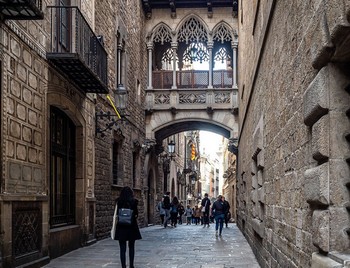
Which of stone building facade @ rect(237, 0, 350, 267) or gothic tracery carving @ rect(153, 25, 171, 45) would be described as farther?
gothic tracery carving @ rect(153, 25, 171, 45)

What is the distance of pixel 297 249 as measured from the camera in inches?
198

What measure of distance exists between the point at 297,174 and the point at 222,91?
21.3 m

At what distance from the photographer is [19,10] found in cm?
837

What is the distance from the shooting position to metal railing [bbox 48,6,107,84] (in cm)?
1184

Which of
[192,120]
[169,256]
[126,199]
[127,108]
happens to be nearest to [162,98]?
[192,120]

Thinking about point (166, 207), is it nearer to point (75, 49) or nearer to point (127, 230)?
point (75, 49)

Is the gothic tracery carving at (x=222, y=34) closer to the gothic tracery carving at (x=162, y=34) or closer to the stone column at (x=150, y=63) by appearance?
the gothic tracery carving at (x=162, y=34)

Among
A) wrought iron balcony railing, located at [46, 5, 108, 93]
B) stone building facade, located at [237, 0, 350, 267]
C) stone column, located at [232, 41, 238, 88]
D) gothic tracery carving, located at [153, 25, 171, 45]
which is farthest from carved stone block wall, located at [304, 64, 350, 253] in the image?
gothic tracery carving, located at [153, 25, 171, 45]

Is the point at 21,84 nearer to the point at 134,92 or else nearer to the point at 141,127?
the point at 134,92

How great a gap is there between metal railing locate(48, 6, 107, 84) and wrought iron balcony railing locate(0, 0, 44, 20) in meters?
2.72

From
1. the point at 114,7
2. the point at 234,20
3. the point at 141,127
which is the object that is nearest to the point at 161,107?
the point at 141,127

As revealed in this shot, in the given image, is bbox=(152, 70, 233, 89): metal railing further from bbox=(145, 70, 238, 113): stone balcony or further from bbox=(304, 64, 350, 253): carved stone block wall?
bbox=(304, 64, 350, 253): carved stone block wall

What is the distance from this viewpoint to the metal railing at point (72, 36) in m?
11.8

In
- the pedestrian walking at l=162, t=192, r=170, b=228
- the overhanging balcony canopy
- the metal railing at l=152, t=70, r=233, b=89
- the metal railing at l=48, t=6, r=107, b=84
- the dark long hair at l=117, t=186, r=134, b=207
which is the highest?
the overhanging balcony canopy
